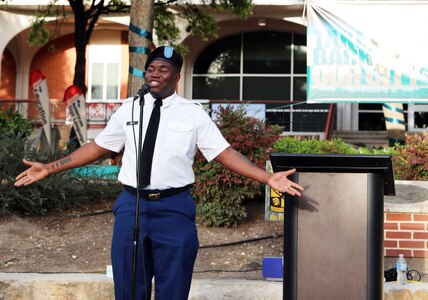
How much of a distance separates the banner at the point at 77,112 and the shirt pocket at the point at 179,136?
338 inches

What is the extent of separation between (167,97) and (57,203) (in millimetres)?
4556

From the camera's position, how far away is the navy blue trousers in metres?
3.50

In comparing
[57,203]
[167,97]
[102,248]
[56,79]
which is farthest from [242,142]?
[56,79]

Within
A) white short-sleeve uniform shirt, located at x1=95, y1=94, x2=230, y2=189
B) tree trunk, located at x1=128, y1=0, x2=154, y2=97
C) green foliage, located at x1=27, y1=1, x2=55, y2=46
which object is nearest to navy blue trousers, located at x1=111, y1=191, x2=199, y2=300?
white short-sleeve uniform shirt, located at x1=95, y1=94, x2=230, y2=189

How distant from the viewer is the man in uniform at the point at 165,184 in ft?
11.5

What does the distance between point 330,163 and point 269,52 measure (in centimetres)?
1741

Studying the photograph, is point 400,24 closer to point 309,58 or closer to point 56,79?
point 309,58

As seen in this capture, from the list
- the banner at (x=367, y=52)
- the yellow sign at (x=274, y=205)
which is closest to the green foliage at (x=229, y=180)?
the yellow sign at (x=274, y=205)

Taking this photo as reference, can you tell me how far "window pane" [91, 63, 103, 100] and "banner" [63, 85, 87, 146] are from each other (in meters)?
8.60

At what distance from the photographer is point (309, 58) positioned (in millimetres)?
9406

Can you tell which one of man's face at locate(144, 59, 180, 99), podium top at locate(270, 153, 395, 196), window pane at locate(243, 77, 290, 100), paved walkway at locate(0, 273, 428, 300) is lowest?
paved walkway at locate(0, 273, 428, 300)

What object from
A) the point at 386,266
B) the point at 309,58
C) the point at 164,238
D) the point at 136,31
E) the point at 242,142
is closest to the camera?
the point at 164,238

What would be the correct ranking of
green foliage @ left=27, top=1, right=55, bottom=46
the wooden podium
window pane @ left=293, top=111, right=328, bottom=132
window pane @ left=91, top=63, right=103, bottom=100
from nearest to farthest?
the wooden podium
green foliage @ left=27, top=1, right=55, bottom=46
window pane @ left=293, top=111, right=328, bottom=132
window pane @ left=91, top=63, right=103, bottom=100

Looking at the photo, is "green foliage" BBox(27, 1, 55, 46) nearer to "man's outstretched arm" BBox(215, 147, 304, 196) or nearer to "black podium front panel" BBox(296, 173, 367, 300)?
"man's outstretched arm" BBox(215, 147, 304, 196)
